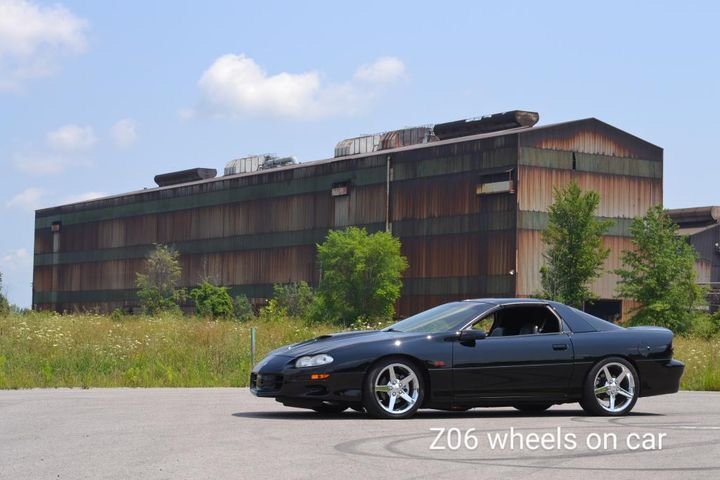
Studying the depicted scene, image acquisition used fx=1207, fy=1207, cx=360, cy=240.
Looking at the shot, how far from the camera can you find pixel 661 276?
5981 centimetres

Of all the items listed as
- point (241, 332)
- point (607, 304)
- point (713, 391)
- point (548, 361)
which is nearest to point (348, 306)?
point (607, 304)

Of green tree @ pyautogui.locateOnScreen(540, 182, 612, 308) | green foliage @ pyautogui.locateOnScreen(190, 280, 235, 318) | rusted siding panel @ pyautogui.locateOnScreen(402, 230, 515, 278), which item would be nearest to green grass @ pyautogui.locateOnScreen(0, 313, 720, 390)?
green tree @ pyautogui.locateOnScreen(540, 182, 612, 308)

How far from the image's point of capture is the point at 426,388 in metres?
12.9

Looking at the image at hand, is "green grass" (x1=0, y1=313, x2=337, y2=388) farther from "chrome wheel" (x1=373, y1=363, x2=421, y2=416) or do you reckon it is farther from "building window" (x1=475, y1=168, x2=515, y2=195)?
"building window" (x1=475, y1=168, x2=515, y2=195)

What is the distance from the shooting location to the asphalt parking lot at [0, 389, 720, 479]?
839cm

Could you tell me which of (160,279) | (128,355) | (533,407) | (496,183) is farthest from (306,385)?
(160,279)

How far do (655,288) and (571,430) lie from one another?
165 ft

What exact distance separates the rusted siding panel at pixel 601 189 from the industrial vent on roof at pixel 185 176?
43.7 m

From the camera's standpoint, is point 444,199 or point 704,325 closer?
point 704,325

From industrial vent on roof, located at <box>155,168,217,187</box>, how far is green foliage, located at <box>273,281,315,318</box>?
27.3 m

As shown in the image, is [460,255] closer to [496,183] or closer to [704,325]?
[496,183]

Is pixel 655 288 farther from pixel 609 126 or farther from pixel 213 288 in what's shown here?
pixel 213 288

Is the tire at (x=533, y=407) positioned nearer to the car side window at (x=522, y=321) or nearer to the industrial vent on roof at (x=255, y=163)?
the car side window at (x=522, y=321)

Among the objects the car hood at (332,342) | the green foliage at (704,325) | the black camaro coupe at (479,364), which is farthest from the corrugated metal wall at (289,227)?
the car hood at (332,342)
